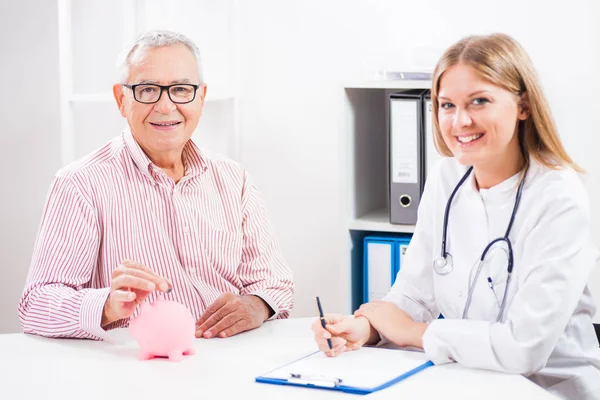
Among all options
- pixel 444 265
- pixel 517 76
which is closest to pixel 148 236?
pixel 444 265

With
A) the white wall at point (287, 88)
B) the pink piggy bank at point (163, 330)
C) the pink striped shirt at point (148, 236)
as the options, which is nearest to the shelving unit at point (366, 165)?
the white wall at point (287, 88)

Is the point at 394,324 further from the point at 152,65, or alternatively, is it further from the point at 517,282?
the point at 152,65

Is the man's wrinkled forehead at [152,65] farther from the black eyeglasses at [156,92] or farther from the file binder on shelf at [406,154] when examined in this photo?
the file binder on shelf at [406,154]

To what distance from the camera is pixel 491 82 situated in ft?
5.65

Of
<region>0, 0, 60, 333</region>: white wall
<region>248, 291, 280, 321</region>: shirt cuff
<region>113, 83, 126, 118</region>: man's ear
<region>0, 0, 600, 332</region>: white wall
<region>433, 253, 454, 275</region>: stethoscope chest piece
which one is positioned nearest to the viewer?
<region>433, 253, 454, 275</region>: stethoscope chest piece

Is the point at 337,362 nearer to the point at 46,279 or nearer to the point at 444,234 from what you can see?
the point at 444,234

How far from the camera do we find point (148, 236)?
82.7 inches

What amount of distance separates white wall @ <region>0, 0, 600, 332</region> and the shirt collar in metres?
0.80

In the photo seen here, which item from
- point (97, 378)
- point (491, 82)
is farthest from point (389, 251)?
point (97, 378)

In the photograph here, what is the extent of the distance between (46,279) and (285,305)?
1.82 feet

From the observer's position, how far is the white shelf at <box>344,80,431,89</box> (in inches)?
100

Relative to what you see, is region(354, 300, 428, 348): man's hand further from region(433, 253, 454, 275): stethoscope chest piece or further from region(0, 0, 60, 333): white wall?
region(0, 0, 60, 333): white wall

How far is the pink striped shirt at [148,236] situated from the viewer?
1960mm

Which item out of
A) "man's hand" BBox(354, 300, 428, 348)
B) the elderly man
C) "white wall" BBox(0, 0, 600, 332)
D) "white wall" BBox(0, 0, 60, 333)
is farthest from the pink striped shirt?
"white wall" BBox(0, 0, 60, 333)
